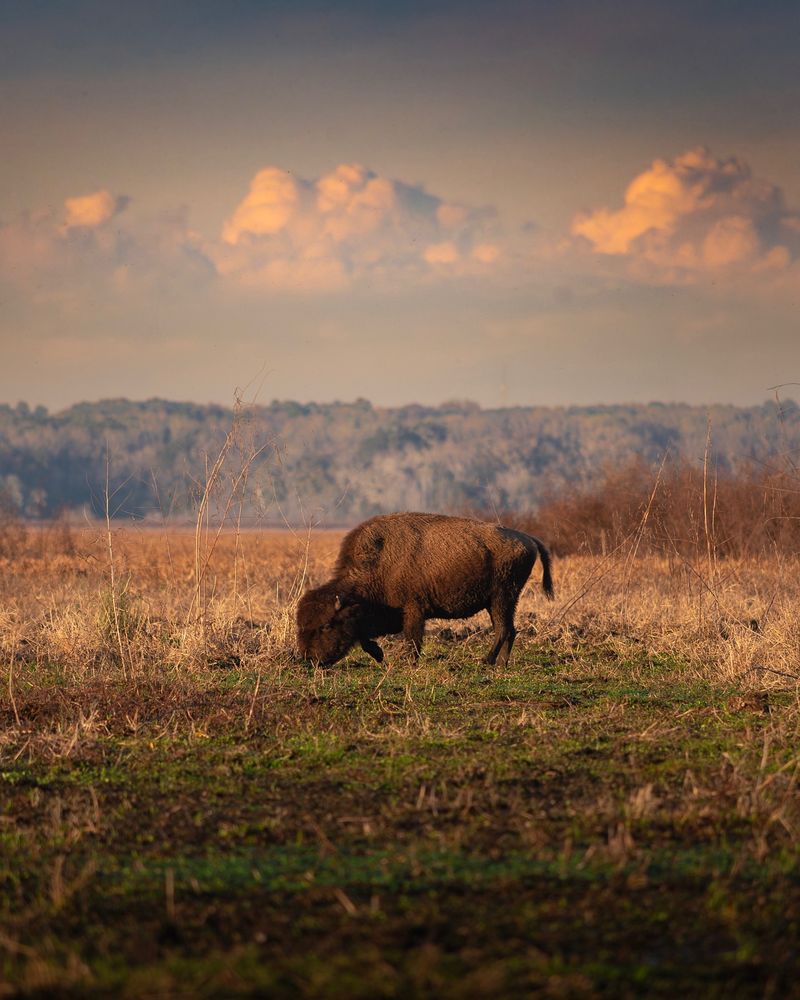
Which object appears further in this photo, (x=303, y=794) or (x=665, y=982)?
(x=303, y=794)

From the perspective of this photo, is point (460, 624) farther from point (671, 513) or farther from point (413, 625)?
point (671, 513)

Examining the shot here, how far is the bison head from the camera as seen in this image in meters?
12.4

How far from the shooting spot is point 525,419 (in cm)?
15150

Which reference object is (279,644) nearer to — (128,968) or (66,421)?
(128,968)

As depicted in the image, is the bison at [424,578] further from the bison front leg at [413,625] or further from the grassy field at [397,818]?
the grassy field at [397,818]

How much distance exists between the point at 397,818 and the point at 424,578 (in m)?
6.70

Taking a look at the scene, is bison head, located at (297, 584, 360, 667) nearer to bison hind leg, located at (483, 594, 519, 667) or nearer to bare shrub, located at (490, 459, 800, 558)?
bison hind leg, located at (483, 594, 519, 667)

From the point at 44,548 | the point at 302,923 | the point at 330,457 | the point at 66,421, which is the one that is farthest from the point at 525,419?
the point at 302,923

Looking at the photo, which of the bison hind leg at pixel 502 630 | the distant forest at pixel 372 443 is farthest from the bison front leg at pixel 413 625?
the distant forest at pixel 372 443

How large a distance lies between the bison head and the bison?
0.10m

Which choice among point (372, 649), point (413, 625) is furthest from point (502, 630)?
point (372, 649)

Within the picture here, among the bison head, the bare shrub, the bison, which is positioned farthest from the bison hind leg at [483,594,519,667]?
the bare shrub

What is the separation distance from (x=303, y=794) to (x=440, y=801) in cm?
92

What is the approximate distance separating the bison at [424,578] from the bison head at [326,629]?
4.1 inches
